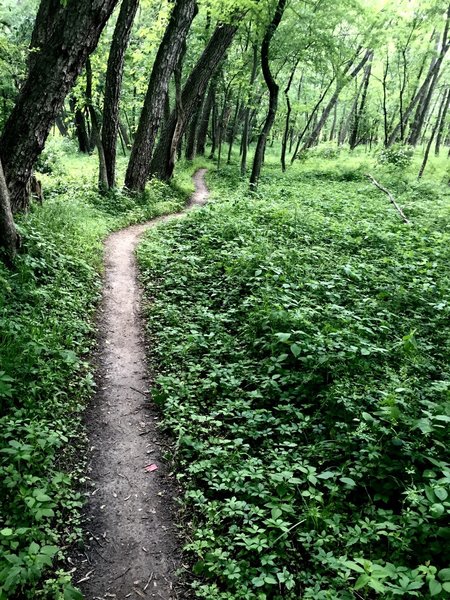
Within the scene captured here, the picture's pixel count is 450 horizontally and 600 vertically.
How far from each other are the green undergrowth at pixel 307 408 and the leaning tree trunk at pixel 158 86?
5.41m

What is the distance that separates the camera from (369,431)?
4023mm

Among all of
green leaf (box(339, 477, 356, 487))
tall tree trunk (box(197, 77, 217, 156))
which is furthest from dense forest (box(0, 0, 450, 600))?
tall tree trunk (box(197, 77, 217, 156))

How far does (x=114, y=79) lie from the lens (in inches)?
473

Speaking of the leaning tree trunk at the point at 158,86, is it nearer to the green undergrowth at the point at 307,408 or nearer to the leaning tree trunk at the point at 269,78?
the leaning tree trunk at the point at 269,78

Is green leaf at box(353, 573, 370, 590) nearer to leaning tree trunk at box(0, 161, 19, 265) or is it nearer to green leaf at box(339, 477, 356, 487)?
green leaf at box(339, 477, 356, 487)

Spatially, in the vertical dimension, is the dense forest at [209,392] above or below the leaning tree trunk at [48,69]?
below

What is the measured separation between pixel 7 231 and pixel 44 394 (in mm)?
2937

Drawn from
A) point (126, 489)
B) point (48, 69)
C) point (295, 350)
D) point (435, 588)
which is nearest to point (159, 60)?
point (48, 69)

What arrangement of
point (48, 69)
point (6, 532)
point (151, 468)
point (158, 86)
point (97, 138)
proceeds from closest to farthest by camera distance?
point (6, 532) → point (151, 468) → point (48, 69) → point (97, 138) → point (158, 86)

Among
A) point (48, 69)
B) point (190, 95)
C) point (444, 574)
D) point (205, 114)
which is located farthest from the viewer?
point (205, 114)

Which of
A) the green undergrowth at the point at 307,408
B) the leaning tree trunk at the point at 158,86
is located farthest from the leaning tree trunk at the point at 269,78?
the green undergrowth at the point at 307,408

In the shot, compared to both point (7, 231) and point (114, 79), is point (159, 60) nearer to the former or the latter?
point (114, 79)

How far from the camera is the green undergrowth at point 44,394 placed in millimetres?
2965

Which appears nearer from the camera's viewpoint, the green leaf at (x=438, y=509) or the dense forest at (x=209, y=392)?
the green leaf at (x=438, y=509)
